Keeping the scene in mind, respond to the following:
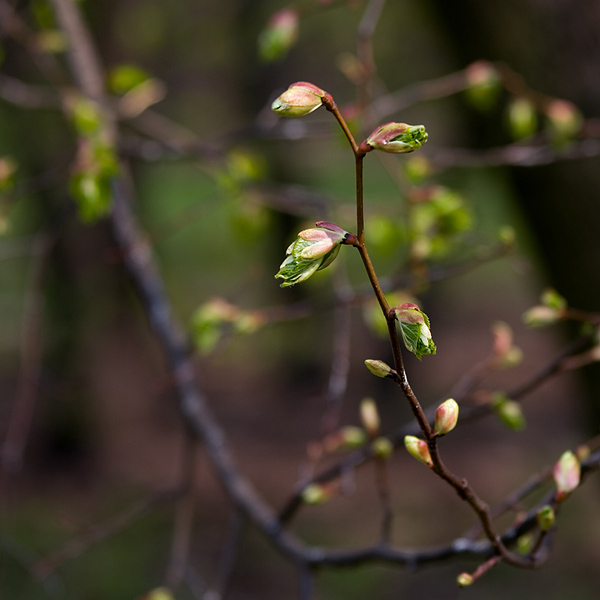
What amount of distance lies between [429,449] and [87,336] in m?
6.31

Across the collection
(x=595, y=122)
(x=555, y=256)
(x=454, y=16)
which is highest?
(x=454, y=16)

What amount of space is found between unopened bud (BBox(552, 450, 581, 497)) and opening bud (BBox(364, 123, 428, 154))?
49 centimetres

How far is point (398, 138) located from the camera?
2.19 feet

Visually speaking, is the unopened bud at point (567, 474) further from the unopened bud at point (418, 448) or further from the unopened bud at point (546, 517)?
the unopened bud at point (418, 448)

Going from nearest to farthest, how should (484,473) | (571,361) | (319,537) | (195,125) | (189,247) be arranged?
(571,361) → (319,537) → (484,473) → (195,125) → (189,247)

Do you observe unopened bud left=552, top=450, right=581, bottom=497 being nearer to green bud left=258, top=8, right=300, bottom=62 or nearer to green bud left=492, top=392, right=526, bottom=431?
green bud left=492, top=392, right=526, bottom=431

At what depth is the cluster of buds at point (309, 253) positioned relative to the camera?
672 mm

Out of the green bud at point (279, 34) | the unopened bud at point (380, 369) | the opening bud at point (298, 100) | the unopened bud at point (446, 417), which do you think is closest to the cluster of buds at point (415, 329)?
the unopened bud at point (380, 369)

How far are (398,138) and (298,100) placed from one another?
134 millimetres

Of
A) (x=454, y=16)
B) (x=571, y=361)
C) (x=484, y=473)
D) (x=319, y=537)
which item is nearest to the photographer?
(x=571, y=361)

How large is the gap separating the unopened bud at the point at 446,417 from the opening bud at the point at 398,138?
332mm

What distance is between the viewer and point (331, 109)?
2.24ft

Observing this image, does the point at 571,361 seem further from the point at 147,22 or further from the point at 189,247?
the point at 189,247

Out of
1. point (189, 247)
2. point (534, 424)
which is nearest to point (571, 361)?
point (534, 424)
